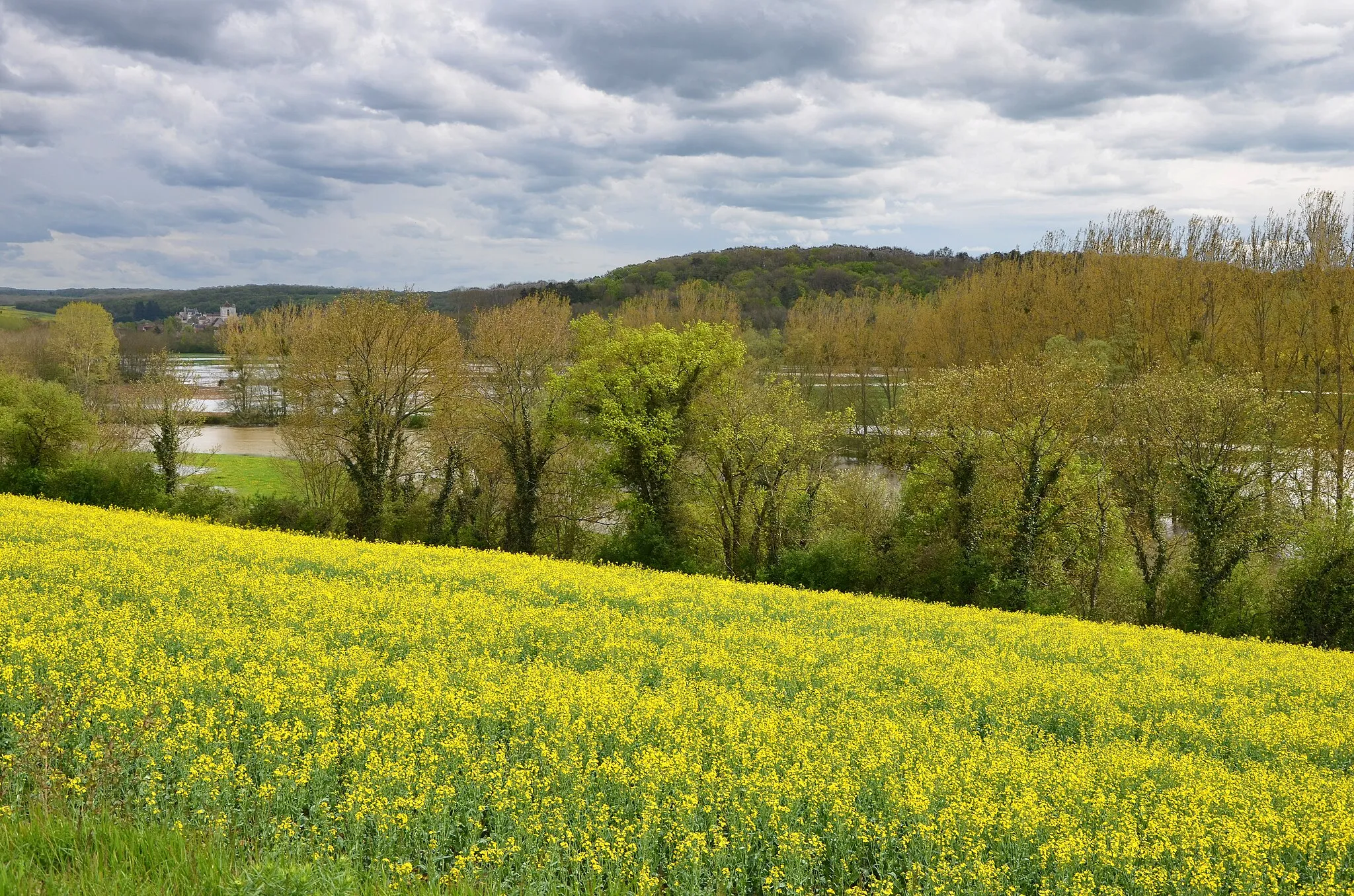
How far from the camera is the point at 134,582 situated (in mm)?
13680

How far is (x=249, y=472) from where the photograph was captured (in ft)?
198

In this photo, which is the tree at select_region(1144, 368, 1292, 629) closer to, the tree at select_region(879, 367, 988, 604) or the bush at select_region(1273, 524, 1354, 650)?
the bush at select_region(1273, 524, 1354, 650)

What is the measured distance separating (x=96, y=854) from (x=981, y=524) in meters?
26.7

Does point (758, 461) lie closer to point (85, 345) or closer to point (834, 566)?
point (834, 566)

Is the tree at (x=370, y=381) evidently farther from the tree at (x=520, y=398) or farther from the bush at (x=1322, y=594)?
the bush at (x=1322, y=594)

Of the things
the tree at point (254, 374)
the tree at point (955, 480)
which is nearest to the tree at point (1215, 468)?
the tree at point (955, 480)

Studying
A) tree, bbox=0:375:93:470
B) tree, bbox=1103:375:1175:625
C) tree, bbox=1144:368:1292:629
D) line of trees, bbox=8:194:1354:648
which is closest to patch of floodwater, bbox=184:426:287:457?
tree, bbox=0:375:93:470

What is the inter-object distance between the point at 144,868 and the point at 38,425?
40.2 meters

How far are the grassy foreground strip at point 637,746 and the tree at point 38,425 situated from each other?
90.6 feet

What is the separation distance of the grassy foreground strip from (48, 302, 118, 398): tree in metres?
64.6

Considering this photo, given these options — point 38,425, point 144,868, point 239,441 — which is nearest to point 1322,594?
point 144,868

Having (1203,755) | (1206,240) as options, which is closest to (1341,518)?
(1203,755)

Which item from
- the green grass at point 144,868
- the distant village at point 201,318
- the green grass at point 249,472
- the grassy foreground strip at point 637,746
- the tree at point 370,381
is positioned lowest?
the green grass at point 249,472

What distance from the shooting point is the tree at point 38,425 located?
37250 mm
